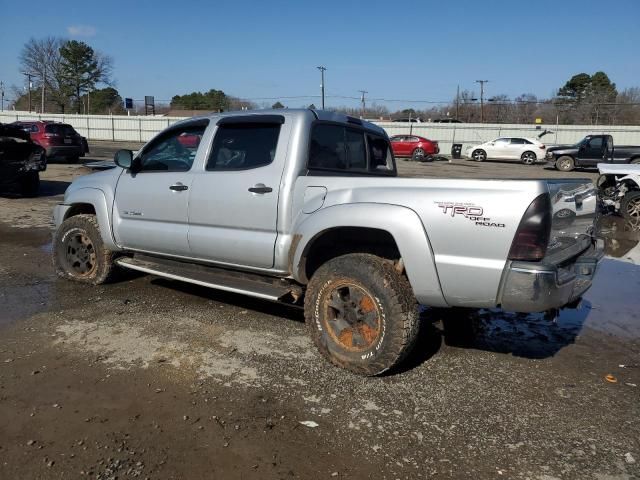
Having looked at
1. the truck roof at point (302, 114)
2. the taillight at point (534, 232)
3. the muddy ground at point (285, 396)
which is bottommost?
the muddy ground at point (285, 396)

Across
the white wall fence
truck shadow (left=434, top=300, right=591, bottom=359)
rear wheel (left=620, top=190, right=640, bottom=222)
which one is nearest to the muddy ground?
truck shadow (left=434, top=300, right=591, bottom=359)

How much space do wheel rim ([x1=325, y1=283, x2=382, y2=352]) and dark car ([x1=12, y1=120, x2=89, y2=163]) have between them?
19.8 metres

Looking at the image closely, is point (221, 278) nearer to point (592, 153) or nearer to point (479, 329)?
point (479, 329)

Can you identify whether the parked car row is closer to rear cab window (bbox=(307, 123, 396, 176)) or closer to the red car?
the red car

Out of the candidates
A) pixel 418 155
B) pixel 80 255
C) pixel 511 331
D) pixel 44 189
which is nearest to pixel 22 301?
pixel 80 255

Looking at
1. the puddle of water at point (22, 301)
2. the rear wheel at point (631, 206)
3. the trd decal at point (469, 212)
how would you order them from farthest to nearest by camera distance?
the rear wheel at point (631, 206) < the puddle of water at point (22, 301) < the trd decal at point (469, 212)

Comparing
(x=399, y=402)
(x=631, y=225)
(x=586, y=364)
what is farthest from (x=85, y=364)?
(x=631, y=225)

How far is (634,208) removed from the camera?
445 inches

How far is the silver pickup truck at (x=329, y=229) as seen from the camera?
3236mm

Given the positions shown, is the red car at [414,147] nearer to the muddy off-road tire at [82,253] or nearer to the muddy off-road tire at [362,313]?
the muddy off-road tire at [82,253]

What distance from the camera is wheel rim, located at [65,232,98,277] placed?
5.77 metres

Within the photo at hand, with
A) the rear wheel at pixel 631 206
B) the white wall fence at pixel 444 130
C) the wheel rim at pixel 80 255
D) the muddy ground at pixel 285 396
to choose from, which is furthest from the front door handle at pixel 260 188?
the white wall fence at pixel 444 130

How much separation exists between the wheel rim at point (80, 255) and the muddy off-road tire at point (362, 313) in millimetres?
3011

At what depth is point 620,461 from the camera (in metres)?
2.83
